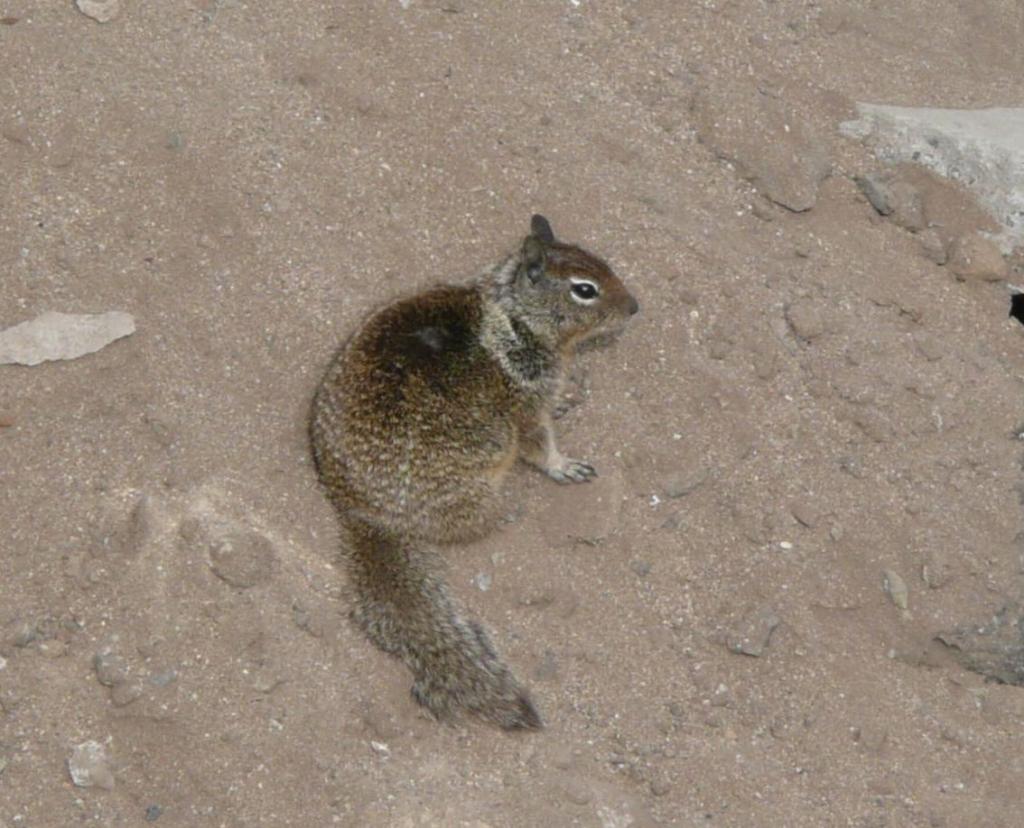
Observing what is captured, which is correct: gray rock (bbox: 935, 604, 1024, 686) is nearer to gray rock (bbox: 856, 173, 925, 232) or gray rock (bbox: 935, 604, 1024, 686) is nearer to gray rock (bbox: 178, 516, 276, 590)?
gray rock (bbox: 856, 173, 925, 232)

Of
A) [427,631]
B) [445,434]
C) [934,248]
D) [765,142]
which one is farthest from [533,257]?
[934,248]

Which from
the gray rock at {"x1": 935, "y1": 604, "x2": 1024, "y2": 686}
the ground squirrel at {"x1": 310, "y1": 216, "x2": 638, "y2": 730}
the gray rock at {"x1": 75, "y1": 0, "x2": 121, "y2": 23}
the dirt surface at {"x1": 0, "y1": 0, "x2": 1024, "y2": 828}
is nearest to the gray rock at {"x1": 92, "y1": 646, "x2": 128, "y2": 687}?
the dirt surface at {"x1": 0, "y1": 0, "x2": 1024, "y2": 828}

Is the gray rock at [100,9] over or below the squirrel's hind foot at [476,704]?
over

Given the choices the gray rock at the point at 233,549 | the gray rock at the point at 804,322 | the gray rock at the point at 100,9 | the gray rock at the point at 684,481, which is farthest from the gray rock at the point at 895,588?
the gray rock at the point at 100,9

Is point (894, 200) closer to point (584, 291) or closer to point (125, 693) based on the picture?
point (584, 291)

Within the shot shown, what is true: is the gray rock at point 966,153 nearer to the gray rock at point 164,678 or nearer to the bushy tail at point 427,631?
the bushy tail at point 427,631

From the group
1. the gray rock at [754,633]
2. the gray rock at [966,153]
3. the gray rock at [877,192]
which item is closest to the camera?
the gray rock at [754,633]
